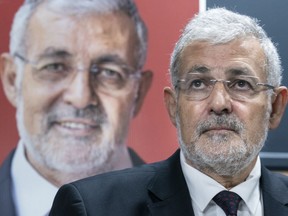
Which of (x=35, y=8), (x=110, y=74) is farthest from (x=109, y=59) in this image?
(x=35, y=8)

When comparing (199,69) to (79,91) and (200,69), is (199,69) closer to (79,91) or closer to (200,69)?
(200,69)

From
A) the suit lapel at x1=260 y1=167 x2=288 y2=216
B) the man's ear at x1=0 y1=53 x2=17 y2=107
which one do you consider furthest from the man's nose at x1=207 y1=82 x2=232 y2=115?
Result: the man's ear at x1=0 y1=53 x2=17 y2=107

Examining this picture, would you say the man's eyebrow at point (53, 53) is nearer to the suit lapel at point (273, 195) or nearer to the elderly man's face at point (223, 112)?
the elderly man's face at point (223, 112)

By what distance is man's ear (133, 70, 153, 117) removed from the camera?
1982 millimetres

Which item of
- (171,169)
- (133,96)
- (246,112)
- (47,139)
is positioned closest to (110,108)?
(133,96)

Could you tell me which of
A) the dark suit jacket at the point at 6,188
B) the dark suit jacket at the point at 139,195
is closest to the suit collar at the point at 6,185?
the dark suit jacket at the point at 6,188

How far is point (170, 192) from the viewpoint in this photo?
1.23 meters

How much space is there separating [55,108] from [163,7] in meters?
0.54

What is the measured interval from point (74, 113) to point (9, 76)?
26cm

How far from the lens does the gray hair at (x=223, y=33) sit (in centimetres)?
124

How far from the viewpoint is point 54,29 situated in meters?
1.90

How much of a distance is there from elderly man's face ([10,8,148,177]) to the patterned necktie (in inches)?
31.4

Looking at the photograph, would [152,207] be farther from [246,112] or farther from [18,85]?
[18,85]

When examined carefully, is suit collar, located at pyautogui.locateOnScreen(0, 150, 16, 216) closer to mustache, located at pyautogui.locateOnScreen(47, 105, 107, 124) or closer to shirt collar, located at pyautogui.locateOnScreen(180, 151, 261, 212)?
mustache, located at pyautogui.locateOnScreen(47, 105, 107, 124)
